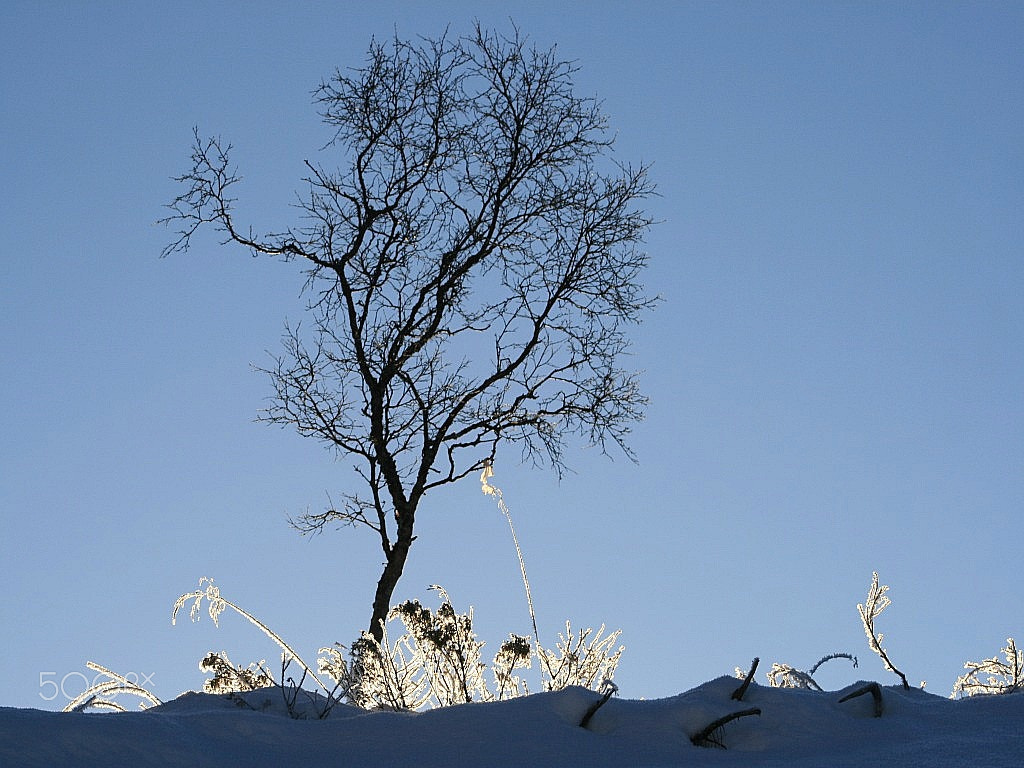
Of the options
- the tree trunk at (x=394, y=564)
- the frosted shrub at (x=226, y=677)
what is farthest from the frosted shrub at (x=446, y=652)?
the tree trunk at (x=394, y=564)

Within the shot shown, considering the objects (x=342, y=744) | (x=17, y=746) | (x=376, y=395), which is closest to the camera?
(x=17, y=746)

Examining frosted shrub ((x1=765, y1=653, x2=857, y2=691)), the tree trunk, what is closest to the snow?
frosted shrub ((x1=765, y1=653, x2=857, y2=691))

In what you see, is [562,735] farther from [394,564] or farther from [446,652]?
[394,564]

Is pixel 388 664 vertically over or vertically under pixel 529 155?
under

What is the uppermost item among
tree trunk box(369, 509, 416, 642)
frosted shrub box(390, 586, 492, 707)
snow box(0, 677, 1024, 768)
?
tree trunk box(369, 509, 416, 642)

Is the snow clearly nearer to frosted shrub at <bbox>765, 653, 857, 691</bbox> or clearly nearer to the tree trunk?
frosted shrub at <bbox>765, 653, 857, 691</bbox>

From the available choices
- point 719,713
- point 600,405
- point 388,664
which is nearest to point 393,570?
point 600,405

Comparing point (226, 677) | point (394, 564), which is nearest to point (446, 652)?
point (226, 677)

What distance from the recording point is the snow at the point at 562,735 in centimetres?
185

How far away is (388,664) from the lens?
334cm

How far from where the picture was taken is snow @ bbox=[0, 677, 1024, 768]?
72.7 inches

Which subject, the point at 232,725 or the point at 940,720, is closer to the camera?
the point at 232,725

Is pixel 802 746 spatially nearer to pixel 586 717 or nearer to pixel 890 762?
pixel 890 762

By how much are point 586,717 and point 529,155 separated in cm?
569
